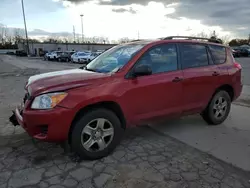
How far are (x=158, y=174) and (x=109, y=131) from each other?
936 millimetres

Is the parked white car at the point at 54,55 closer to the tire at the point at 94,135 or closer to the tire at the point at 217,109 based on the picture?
the tire at the point at 217,109

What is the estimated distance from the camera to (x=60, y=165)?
3.42m

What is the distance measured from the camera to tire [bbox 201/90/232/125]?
5.01 meters

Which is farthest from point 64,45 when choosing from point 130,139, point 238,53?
point 130,139

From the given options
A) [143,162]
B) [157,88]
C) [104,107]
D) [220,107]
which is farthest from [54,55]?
[143,162]

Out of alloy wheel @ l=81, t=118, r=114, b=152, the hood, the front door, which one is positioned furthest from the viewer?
the front door

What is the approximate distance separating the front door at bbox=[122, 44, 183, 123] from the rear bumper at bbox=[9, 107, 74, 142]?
0.93 meters

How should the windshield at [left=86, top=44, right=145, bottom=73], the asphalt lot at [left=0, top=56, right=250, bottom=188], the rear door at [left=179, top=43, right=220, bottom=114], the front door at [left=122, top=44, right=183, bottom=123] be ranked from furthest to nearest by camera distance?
1. the rear door at [left=179, top=43, right=220, bottom=114]
2. the windshield at [left=86, top=44, right=145, bottom=73]
3. the front door at [left=122, top=44, right=183, bottom=123]
4. the asphalt lot at [left=0, top=56, right=250, bottom=188]

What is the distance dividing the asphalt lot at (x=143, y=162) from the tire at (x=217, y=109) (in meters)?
0.26

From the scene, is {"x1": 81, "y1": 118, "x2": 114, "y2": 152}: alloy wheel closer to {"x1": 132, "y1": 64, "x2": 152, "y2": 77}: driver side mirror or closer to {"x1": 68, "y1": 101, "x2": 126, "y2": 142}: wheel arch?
{"x1": 68, "y1": 101, "x2": 126, "y2": 142}: wheel arch

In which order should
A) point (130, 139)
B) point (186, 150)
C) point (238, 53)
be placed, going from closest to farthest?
point (186, 150), point (130, 139), point (238, 53)

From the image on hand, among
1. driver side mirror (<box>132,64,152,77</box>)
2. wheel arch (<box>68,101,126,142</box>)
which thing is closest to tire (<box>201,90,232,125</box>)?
driver side mirror (<box>132,64,152,77</box>)

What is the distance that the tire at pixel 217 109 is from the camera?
5.01m

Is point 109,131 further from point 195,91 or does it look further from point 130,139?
point 195,91
